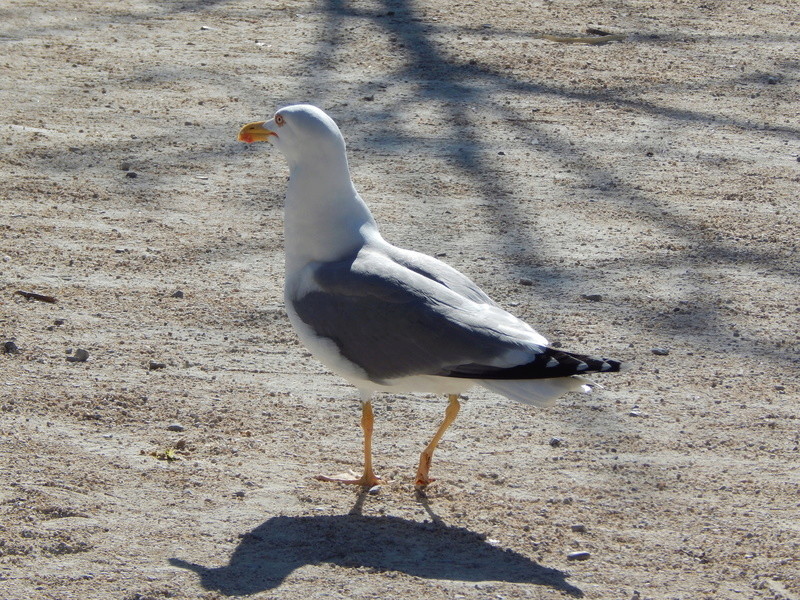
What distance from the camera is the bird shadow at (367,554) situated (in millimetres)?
3518

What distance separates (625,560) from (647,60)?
610 cm

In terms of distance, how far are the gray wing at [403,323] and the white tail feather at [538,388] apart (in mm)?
64

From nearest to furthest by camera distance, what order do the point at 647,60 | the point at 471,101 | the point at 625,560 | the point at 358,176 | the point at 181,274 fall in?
the point at 625,560 < the point at 181,274 < the point at 358,176 < the point at 471,101 < the point at 647,60

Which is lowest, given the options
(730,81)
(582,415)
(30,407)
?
(30,407)

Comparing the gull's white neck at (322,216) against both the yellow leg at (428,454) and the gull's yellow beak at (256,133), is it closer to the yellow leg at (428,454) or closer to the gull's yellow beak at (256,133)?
the gull's yellow beak at (256,133)

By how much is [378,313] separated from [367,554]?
2.60 ft

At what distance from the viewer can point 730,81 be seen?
8.77 m

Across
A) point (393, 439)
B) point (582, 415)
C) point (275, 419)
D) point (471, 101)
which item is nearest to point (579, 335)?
point (582, 415)

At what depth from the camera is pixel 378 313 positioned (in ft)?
13.0

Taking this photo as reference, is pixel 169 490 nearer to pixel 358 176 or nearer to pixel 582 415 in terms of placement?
pixel 582 415

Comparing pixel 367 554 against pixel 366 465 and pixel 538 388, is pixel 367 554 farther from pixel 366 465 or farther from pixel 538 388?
pixel 538 388

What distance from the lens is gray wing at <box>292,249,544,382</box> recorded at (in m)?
3.82

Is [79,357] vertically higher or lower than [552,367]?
lower

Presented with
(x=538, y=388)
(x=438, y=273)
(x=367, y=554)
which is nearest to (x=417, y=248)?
(x=438, y=273)
